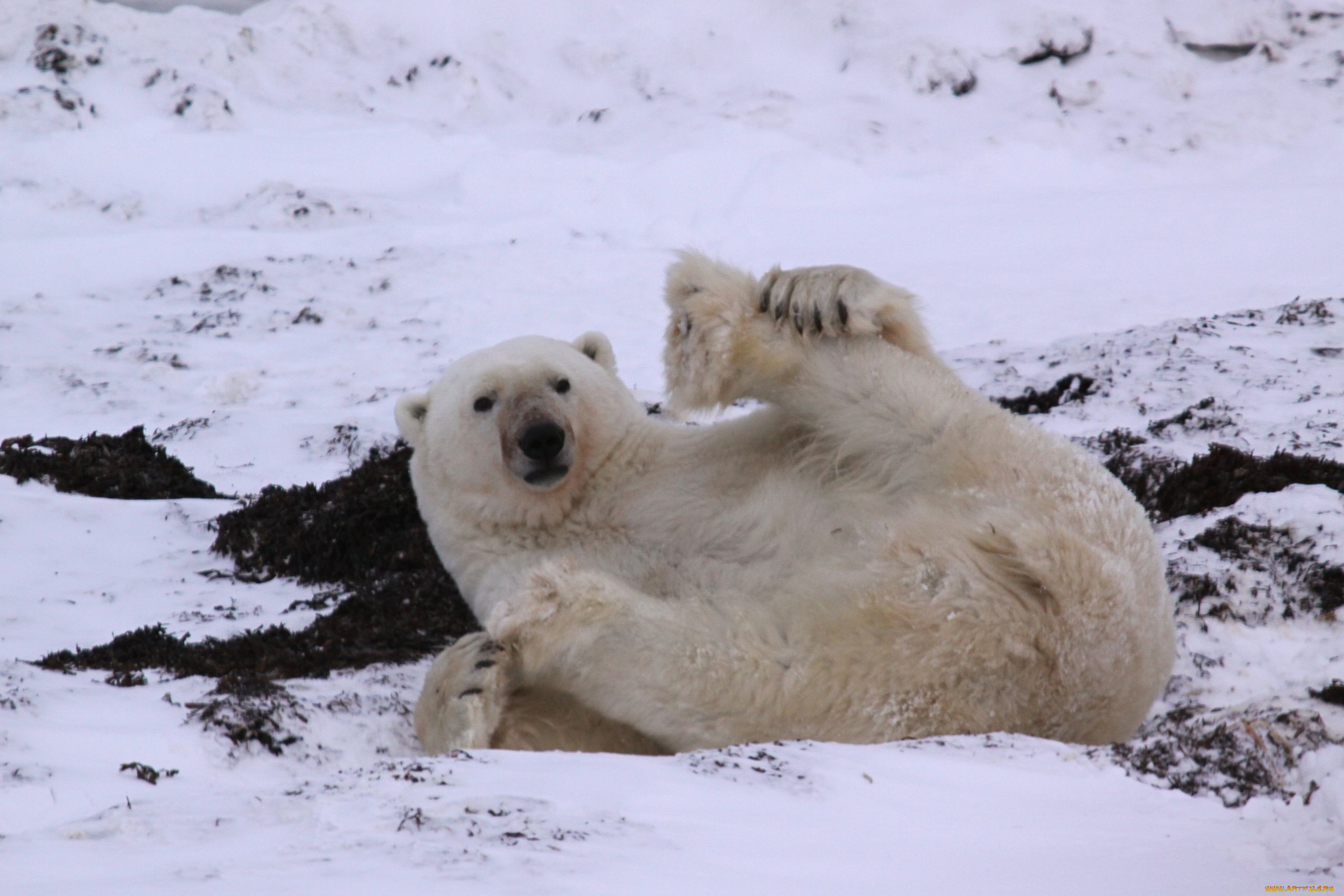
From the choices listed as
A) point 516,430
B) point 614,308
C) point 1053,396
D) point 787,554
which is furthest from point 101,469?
point 1053,396

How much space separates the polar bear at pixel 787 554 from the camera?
7.50 feet

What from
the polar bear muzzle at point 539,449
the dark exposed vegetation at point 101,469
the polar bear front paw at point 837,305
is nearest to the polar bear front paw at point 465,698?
the polar bear muzzle at point 539,449

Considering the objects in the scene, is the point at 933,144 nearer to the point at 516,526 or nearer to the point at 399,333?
the point at 399,333

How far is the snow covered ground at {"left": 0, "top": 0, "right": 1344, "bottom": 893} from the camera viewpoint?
1588 millimetres

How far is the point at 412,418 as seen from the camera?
3721 millimetres

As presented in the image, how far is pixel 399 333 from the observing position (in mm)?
8422

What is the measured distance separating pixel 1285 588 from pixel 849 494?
133cm

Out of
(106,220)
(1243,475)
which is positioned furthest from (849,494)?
(106,220)

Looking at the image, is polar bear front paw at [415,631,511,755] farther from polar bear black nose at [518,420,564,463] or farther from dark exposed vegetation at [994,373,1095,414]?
dark exposed vegetation at [994,373,1095,414]

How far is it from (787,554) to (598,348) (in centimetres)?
128

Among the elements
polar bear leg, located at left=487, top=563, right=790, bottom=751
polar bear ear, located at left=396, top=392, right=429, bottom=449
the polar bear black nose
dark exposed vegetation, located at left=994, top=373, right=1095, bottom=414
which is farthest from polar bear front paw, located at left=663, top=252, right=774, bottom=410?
dark exposed vegetation, located at left=994, top=373, right=1095, bottom=414

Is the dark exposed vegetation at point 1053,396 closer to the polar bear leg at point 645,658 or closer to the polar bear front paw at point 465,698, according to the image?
the polar bear leg at point 645,658

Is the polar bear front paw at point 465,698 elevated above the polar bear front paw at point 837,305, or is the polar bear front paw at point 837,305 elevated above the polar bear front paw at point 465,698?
the polar bear front paw at point 837,305

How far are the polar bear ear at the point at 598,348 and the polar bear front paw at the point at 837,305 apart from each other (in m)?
0.90
